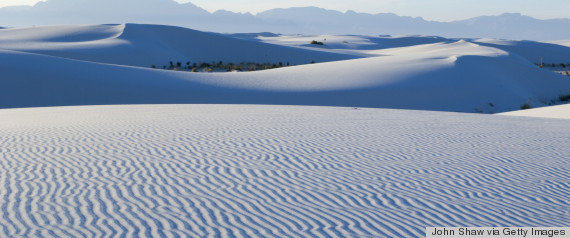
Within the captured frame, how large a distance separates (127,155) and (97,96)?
459 inches

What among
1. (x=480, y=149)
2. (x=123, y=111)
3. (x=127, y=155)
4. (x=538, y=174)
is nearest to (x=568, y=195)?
(x=538, y=174)

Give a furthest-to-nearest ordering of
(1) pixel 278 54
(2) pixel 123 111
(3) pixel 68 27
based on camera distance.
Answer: (3) pixel 68 27 < (1) pixel 278 54 < (2) pixel 123 111

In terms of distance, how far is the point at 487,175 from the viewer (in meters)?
6.84

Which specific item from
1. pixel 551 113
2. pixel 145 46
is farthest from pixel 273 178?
pixel 145 46

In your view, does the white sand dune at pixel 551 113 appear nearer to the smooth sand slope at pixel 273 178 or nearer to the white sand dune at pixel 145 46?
the smooth sand slope at pixel 273 178

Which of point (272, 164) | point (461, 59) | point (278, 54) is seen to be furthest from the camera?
point (278, 54)

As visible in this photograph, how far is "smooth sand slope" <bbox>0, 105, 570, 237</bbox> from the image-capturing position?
16.3ft

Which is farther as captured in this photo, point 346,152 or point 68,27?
point 68,27

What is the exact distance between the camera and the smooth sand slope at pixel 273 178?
195 inches

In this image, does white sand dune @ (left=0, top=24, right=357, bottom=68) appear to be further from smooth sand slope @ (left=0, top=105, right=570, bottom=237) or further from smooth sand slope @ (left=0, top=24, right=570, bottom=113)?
smooth sand slope @ (left=0, top=105, right=570, bottom=237)

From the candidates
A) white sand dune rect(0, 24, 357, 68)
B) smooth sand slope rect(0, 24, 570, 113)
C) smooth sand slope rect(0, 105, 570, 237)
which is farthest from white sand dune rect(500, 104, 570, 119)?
white sand dune rect(0, 24, 357, 68)

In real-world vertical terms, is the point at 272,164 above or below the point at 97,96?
above

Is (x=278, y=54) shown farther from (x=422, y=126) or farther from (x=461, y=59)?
(x=422, y=126)

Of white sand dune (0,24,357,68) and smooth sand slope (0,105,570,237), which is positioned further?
white sand dune (0,24,357,68)
